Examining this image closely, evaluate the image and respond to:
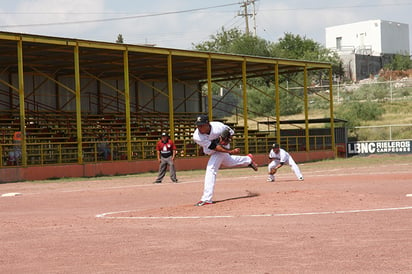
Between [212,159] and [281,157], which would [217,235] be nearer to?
[212,159]

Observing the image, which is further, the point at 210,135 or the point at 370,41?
the point at 370,41

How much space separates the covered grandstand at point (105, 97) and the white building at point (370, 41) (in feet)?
155

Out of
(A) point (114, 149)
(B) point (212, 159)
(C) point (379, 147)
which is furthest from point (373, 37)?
(B) point (212, 159)

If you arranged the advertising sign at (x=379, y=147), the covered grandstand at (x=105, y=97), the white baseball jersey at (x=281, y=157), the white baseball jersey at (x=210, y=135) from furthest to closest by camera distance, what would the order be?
the advertising sign at (x=379, y=147)
the covered grandstand at (x=105, y=97)
the white baseball jersey at (x=281, y=157)
the white baseball jersey at (x=210, y=135)

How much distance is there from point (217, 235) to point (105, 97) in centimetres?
3688

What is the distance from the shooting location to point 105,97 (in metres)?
46.6

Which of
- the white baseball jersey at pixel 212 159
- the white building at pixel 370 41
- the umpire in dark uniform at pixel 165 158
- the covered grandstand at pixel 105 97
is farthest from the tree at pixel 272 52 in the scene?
the white baseball jersey at pixel 212 159

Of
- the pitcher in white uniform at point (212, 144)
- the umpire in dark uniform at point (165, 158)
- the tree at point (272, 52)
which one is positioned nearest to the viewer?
the pitcher in white uniform at point (212, 144)

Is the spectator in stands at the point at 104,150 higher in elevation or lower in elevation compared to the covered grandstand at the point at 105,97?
lower

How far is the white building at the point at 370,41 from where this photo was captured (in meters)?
95.2

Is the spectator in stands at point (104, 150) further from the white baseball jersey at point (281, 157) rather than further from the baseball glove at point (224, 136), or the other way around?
the baseball glove at point (224, 136)

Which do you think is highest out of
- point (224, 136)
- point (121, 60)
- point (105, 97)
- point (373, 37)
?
point (373, 37)

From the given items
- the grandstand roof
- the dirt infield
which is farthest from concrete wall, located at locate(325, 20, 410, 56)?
the dirt infield

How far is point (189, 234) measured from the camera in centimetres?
1077
